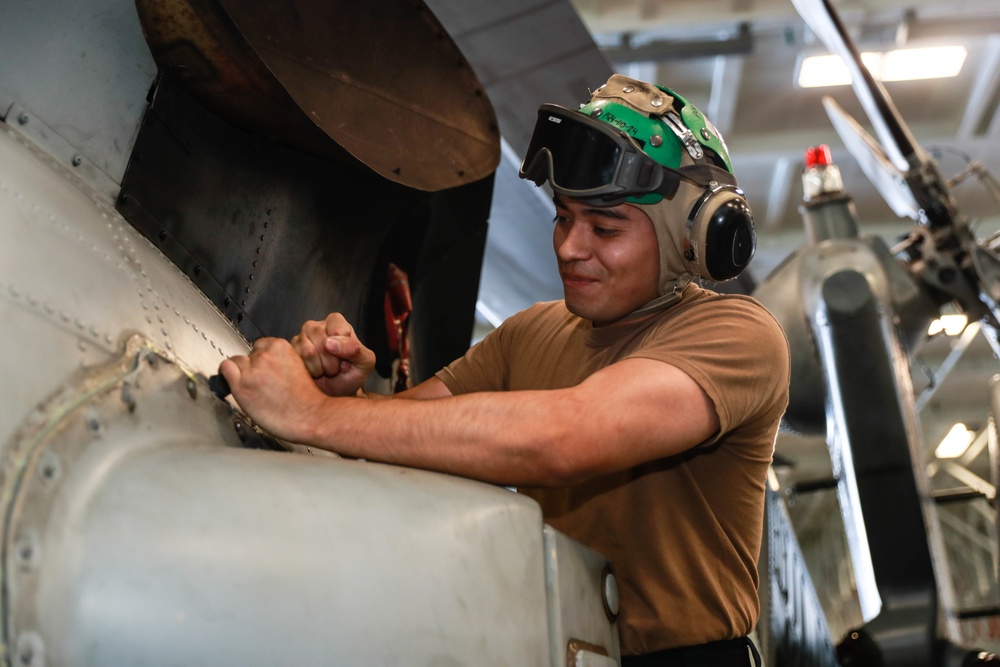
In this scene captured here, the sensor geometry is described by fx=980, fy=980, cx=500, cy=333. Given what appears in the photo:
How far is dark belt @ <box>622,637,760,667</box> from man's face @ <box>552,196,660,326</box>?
2.39 ft

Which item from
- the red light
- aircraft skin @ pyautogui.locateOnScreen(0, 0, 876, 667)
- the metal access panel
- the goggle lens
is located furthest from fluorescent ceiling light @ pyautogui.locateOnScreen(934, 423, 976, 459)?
aircraft skin @ pyautogui.locateOnScreen(0, 0, 876, 667)

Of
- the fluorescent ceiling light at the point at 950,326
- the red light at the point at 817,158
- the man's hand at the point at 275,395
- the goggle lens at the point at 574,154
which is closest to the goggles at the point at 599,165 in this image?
the goggle lens at the point at 574,154

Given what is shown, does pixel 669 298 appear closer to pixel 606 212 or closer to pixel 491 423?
pixel 606 212

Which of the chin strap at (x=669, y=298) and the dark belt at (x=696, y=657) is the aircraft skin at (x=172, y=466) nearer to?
the dark belt at (x=696, y=657)

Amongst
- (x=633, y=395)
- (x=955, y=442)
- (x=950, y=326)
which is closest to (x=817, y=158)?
(x=950, y=326)

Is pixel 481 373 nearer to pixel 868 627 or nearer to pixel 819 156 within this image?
pixel 868 627

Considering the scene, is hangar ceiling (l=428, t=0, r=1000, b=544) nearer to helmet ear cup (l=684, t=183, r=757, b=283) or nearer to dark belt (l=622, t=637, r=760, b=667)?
helmet ear cup (l=684, t=183, r=757, b=283)

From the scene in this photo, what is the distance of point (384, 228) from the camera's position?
2947 mm

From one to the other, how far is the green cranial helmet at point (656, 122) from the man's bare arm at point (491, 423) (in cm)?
63

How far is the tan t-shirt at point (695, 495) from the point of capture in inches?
73.7

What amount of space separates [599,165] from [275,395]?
2.82 ft

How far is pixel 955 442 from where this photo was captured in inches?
663

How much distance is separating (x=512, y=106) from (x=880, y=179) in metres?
2.83

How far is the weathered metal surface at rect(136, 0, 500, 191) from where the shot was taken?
1980 mm
